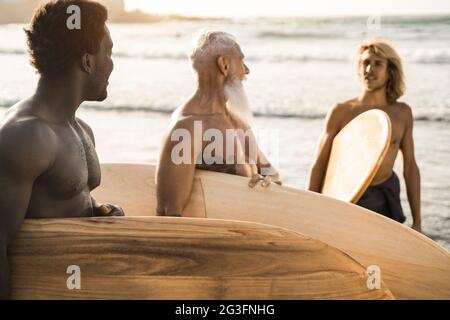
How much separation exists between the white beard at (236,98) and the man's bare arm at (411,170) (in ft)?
4.82

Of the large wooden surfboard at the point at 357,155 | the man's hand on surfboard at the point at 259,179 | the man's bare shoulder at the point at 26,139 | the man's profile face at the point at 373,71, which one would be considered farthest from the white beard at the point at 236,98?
the man's profile face at the point at 373,71

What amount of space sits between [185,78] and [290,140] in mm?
4914

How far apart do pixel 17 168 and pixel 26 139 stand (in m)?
0.07

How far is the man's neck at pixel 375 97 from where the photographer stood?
3.93m

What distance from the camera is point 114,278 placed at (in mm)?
1746

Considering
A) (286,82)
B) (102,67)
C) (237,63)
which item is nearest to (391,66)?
(237,63)

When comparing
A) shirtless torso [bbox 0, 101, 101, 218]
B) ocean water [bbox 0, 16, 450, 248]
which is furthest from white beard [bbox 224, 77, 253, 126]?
ocean water [bbox 0, 16, 450, 248]

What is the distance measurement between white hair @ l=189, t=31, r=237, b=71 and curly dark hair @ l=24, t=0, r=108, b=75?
80 centimetres

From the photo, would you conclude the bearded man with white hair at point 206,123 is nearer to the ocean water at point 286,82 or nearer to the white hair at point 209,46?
the white hair at point 209,46

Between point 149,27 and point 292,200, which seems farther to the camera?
point 149,27

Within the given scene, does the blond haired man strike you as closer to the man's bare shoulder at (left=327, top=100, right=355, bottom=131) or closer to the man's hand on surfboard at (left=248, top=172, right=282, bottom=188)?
the man's bare shoulder at (left=327, top=100, right=355, bottom=131)

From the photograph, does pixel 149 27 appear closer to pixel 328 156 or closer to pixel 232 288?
pixel 328 156

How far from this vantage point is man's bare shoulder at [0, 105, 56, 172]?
1.62 meters
